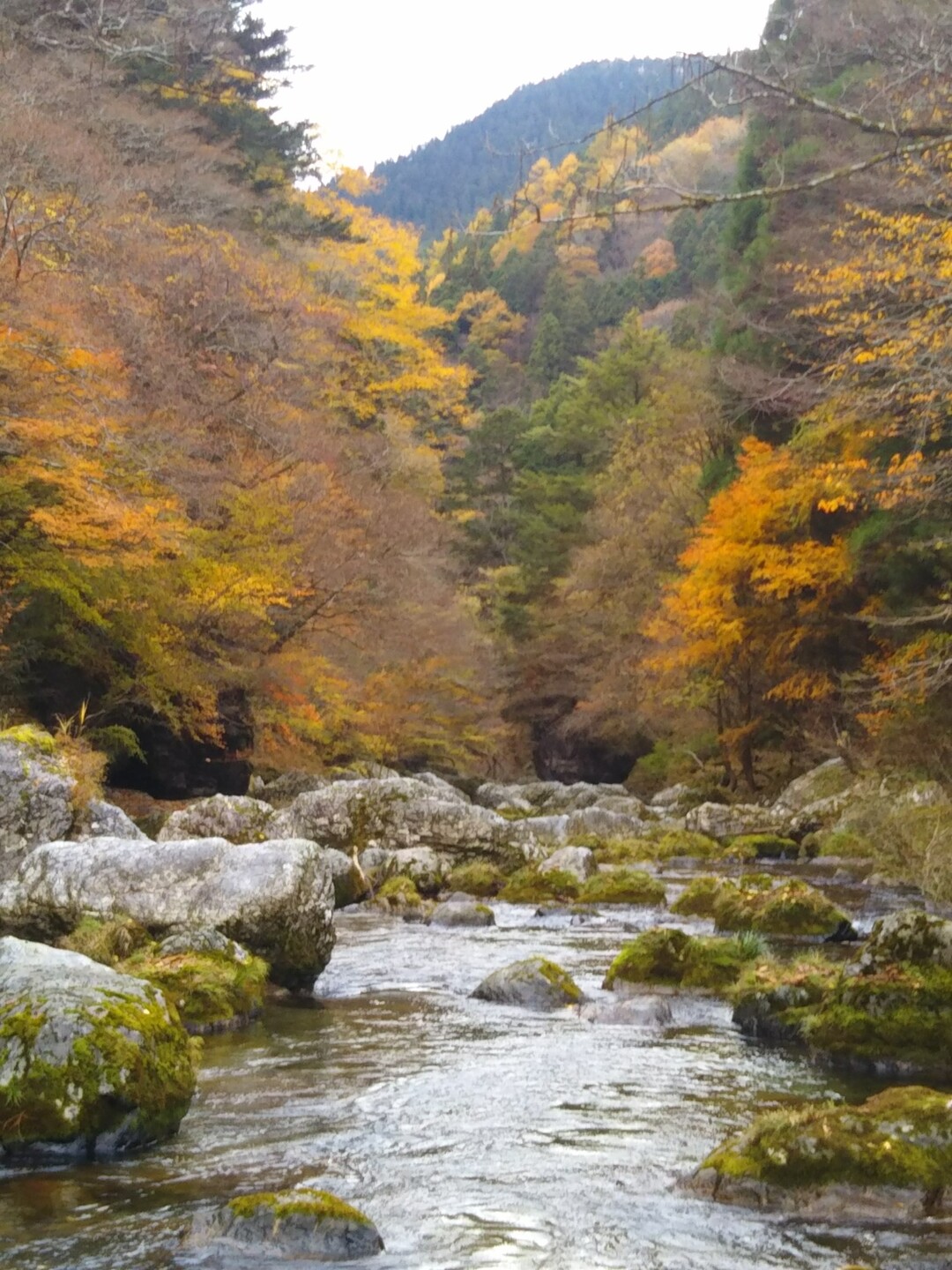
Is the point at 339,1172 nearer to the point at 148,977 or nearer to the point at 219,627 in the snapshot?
the point at 148,977

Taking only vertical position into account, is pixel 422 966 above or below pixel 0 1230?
below

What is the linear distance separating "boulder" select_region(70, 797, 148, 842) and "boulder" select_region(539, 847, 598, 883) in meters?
6.21

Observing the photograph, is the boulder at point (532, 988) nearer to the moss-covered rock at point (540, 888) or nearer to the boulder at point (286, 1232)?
the boulder at point (286, 1232)

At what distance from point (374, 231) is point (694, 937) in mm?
37489

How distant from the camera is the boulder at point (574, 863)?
16.6m

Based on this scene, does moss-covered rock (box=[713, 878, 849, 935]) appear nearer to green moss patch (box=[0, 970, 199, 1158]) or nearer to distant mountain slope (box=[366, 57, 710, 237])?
green moss patch (box=[0, 970, 199, 1158])

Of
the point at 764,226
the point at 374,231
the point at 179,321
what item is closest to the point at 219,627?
the point at 179,321

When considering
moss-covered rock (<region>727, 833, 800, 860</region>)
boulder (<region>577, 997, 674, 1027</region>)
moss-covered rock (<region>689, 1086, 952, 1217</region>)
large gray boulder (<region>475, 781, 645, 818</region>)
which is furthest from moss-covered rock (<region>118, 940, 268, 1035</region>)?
large gray boulder (<region>475, 781, 645, 818</region>)

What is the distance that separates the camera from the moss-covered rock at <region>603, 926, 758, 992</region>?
9.59 metres

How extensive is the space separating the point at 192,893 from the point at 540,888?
6688 millimetres

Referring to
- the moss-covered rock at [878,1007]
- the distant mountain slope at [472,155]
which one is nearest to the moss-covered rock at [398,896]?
the moss-covered rock at [878,1007]

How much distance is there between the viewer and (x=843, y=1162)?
4.95 m

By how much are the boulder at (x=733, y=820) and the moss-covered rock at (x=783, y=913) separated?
10452 mm

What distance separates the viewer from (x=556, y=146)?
215 inches
